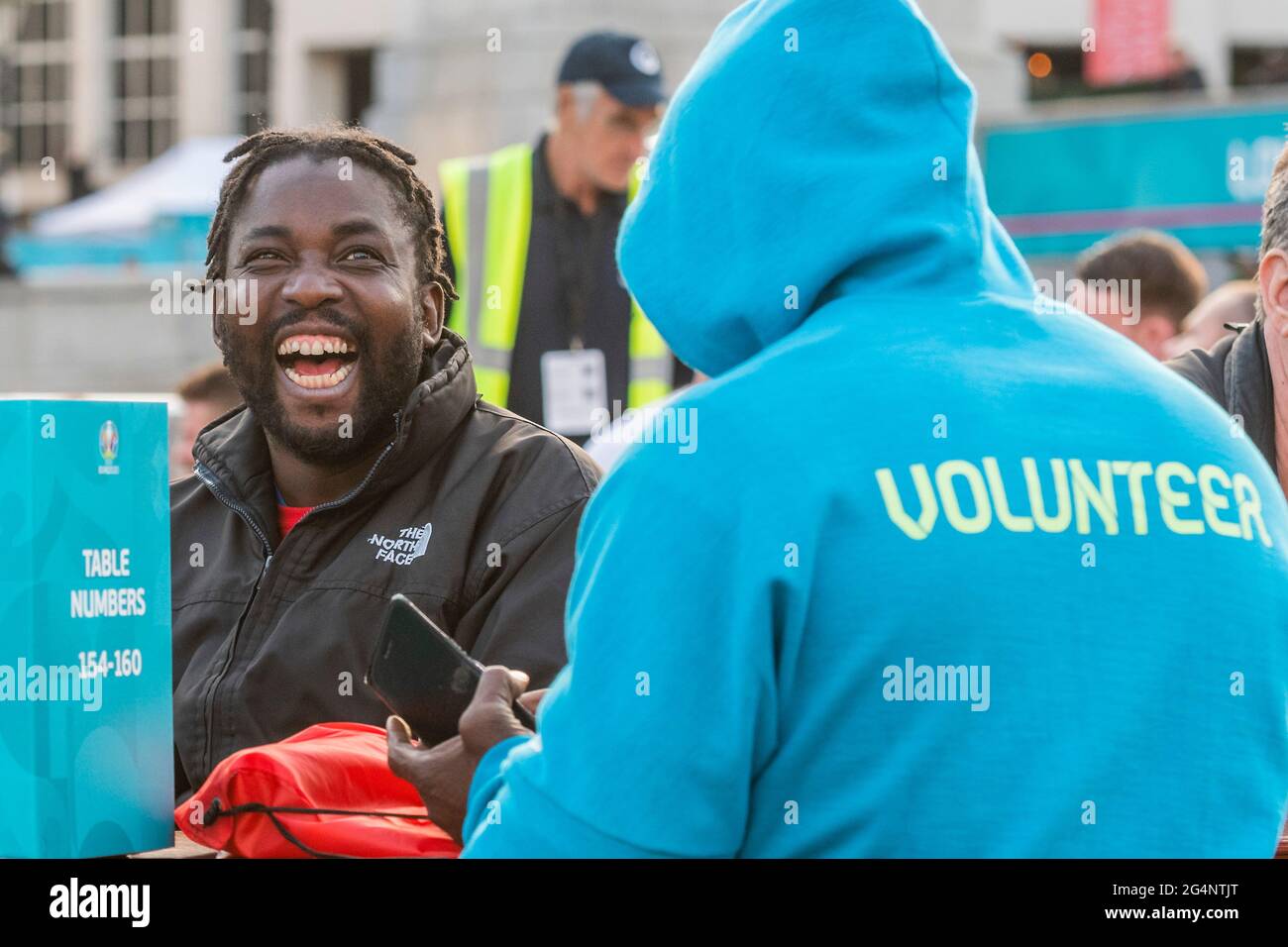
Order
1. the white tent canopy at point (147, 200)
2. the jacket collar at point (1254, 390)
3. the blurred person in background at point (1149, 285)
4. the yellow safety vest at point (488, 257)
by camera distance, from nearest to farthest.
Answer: the jacket collar at point (1254, 390), the yellow safety vest at point (488, 257), the blurred person in background at point (1149, 285), the white tent canopy at point (147, 200)

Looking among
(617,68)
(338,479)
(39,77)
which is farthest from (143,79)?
(338,479)

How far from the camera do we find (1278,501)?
1.84m

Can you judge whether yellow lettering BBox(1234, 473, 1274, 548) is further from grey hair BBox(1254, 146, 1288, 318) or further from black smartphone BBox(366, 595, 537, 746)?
grey hair BBox(1254, 146, 1288, 318)

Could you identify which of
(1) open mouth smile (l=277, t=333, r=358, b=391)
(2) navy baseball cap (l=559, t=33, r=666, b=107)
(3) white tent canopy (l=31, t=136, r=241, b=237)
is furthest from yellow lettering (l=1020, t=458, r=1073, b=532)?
(3) white tent canopy (l=31, t=136, r=241, b=237)

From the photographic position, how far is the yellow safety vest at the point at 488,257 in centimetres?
497

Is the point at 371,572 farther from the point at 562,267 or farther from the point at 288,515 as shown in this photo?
the point at 562,267

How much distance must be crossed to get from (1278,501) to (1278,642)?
0.15m

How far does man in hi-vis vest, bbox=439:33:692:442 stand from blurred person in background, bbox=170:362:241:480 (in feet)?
3.89

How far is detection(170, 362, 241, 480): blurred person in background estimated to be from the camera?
235 inches

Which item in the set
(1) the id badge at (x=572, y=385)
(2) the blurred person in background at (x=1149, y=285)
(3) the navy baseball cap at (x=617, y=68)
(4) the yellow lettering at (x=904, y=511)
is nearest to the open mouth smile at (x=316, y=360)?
(4) the yellow lettering at (x=904, y=511)

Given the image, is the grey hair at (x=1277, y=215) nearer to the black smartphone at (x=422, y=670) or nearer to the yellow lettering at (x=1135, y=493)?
the yellow lettering at (x=1135, y=493)

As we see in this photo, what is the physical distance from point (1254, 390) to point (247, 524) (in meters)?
1.54

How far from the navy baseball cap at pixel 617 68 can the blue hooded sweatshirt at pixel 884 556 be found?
365 centimetres
